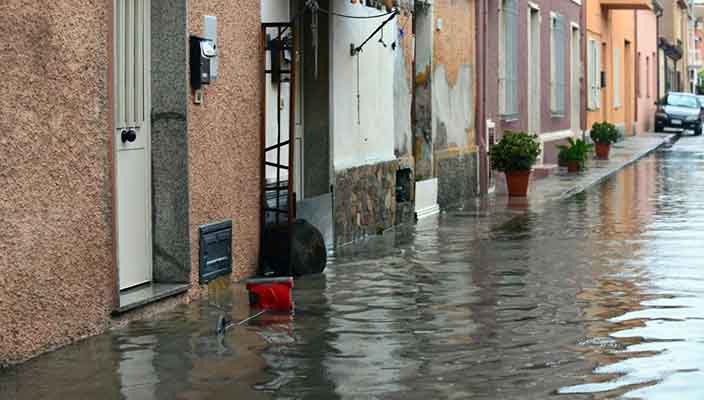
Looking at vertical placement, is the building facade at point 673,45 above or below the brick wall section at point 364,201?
above

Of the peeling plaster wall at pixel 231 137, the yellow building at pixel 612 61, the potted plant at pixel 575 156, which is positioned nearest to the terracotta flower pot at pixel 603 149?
the yellow building at pixel 612 61

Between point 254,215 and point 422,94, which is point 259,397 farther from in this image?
point 422,94

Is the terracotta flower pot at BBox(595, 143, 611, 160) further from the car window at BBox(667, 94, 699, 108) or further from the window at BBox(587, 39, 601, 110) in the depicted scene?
the car window at BBox(667, 94, 699, 108)

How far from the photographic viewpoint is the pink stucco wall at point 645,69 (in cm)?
4947

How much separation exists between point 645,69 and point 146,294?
45.1 meters

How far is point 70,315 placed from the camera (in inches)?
326

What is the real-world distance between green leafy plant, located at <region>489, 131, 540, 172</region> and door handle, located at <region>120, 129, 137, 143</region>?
11.7 meters

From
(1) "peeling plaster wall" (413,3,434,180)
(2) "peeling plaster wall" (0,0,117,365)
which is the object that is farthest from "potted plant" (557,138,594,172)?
(2) "peeling plaster wall" (0,0,117,365)

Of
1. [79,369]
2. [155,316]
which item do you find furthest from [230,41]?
[79,369]

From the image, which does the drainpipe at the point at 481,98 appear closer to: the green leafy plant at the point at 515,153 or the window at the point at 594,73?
the green leafy plant at the point at 515,153

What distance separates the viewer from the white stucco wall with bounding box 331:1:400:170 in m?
14.3

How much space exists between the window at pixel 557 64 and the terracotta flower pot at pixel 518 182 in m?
8.75

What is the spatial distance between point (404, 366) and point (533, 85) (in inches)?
797

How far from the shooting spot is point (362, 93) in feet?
49.9
